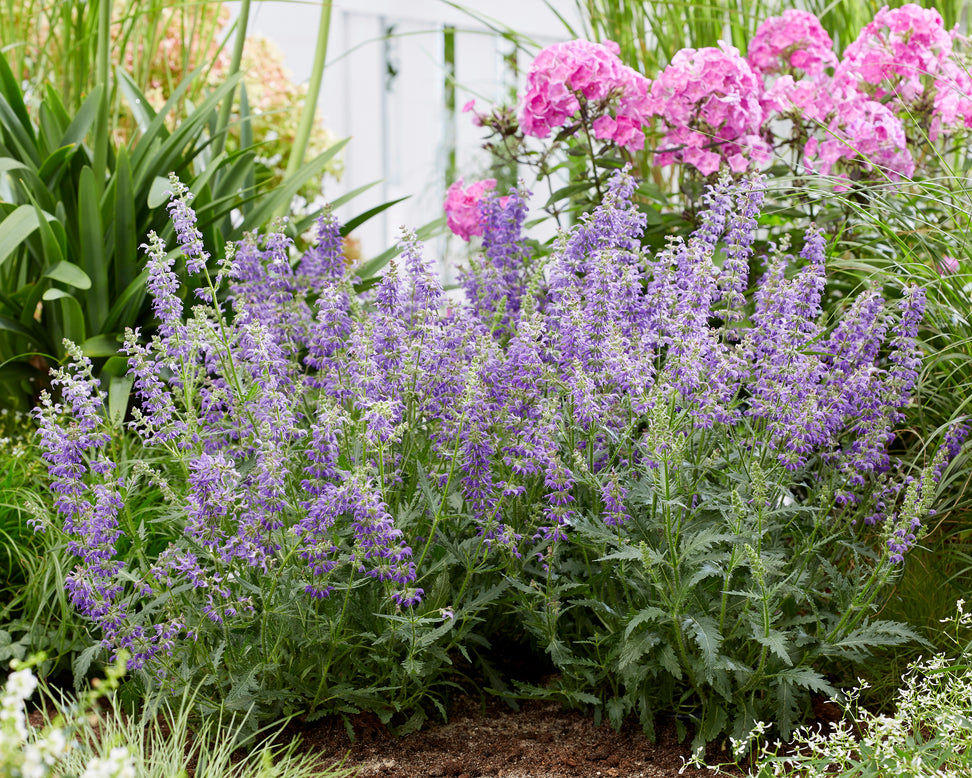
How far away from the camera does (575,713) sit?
2.12 m

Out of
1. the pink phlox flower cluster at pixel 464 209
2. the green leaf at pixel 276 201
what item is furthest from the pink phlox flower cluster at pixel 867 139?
the green leaf at pixel 276 201

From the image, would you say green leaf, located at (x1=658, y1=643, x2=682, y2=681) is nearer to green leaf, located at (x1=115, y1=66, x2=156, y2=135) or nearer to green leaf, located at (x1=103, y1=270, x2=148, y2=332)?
green leaf, located at (x1=103, y1=270, x2=148, y2=332)

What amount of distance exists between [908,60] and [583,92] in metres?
1.01

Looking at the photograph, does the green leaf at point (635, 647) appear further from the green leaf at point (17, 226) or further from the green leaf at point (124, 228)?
the green leaf at point (124, 228)

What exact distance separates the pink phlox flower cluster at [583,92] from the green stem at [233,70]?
1.33m

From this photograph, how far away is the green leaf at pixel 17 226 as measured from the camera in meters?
2.64

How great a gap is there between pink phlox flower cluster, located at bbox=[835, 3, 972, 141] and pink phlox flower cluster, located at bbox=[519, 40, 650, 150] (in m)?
0.62

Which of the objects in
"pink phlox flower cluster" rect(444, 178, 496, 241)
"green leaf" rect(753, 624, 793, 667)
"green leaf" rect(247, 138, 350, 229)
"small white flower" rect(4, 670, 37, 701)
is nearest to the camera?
"small white flower" rect(4, 670, 37, 701)

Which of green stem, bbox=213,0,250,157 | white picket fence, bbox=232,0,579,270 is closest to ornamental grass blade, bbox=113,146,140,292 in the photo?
green stem, bbox=213,0,250,157

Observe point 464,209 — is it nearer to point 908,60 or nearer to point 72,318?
point 72,318

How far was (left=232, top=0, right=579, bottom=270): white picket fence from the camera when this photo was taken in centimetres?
755

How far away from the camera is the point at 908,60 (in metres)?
2.90

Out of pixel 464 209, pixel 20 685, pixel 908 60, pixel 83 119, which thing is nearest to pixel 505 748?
pixel 20 685

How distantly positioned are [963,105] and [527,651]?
6.41ft
